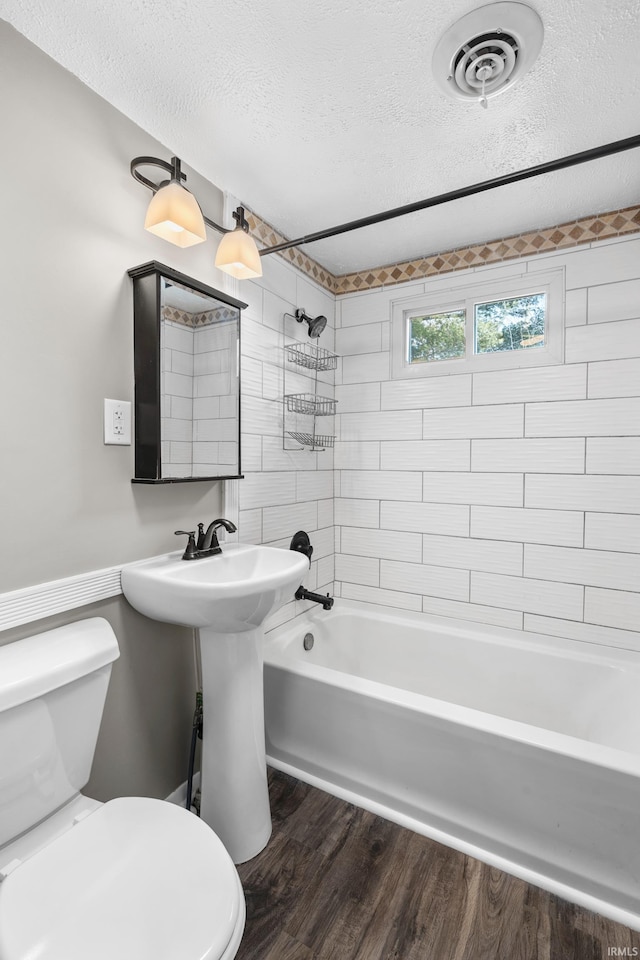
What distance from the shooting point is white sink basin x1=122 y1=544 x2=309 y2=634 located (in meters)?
1.32

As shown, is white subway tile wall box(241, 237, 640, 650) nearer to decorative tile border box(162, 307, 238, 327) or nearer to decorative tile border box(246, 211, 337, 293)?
decorative tile border box(246, 211, 337, 293)

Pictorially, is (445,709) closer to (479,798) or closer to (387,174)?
(479,798)

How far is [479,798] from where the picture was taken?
1.56m

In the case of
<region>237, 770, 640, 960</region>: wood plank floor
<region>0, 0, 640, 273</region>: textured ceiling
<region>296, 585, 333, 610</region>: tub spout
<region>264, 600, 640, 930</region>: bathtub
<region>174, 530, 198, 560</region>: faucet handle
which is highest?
<region>0, 0, 640, 273</region>: textured ceiling

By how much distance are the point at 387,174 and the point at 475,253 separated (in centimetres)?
78

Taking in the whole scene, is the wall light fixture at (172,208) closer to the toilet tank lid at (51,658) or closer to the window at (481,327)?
the toilet tank lid at (51,658)

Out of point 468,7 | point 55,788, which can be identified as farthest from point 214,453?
point 468,7

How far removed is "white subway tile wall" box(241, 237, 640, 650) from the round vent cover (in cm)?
108

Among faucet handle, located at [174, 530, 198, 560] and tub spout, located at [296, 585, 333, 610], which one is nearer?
Result: faucet handle, located at [174, 530, 198, 560]

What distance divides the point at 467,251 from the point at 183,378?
171 centimetres

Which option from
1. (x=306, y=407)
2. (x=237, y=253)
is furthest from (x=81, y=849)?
(x=306, y=407)

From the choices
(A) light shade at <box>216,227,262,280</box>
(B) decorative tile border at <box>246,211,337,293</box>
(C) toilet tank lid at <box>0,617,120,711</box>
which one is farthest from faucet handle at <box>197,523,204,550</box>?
(B) decorative tile border at <box>246,211,337,293</box>

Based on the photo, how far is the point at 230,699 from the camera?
1.54m

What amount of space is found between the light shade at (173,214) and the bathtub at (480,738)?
168cm
